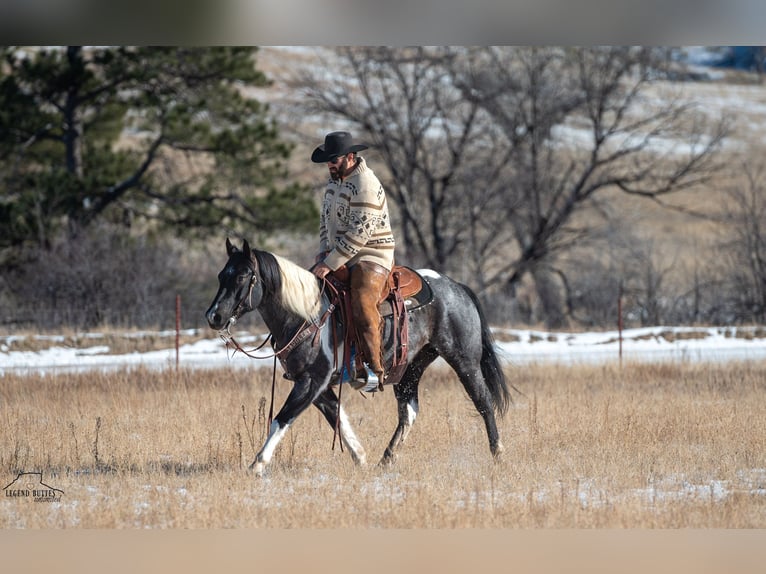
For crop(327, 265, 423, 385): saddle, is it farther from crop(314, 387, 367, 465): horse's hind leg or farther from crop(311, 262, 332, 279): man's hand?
crop(314, 387, 367, 465): horse's hind leg

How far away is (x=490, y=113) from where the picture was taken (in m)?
26.6

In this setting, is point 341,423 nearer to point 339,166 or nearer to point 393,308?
point 393,308

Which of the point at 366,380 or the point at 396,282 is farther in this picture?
the point at 396,282

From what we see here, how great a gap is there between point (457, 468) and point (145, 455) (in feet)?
8.83

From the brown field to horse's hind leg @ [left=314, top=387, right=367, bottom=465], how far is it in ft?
0.37

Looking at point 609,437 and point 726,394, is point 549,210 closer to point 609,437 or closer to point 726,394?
point 726,394

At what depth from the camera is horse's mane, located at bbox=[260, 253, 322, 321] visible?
8.32 m

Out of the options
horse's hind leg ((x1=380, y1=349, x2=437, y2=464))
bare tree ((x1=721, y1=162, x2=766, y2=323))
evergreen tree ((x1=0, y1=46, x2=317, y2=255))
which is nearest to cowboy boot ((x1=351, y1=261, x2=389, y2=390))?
horse's hind leg ((x1=380, y1=349, x2=437, y2=464))

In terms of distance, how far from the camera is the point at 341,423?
8.81m

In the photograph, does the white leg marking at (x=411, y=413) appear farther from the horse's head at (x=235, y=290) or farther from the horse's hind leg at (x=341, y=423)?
the horse's head at (x=235, y=290)

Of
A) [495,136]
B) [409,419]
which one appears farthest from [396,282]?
[495,136]

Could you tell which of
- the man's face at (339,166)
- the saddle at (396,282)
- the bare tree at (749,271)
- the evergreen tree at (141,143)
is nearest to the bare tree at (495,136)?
the bare tree at (749,271)

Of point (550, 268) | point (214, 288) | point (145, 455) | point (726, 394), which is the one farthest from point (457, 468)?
point (550, 268)

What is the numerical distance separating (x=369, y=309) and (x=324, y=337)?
0.42 meters
